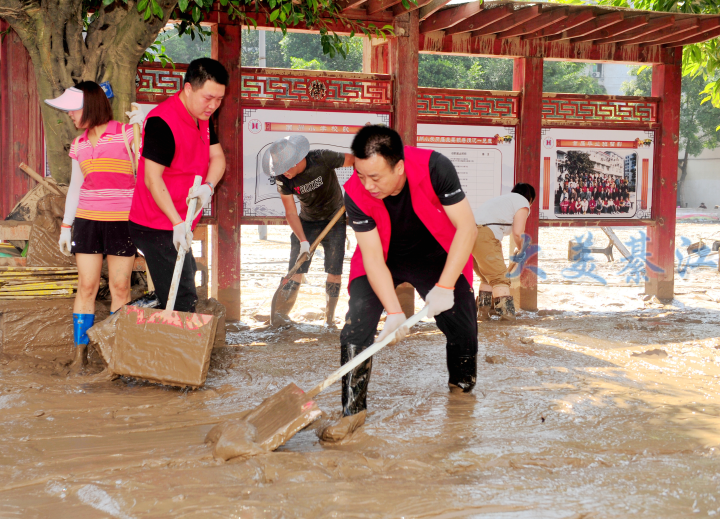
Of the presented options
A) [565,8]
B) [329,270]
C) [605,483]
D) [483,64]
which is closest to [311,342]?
[329,270]

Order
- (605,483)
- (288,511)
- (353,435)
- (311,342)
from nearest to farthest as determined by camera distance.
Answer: (288,511)
(605,483)
(353,435)
(311,342)

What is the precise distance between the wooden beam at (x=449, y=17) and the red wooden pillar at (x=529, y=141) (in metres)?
1.02

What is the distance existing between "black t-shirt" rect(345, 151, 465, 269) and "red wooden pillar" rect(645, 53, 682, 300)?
190 inches

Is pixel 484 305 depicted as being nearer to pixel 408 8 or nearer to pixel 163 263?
pixel 408 8

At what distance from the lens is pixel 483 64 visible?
27.3 metres

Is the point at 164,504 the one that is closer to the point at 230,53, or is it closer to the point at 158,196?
the point at 158,196

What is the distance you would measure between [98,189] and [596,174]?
17.0 ft

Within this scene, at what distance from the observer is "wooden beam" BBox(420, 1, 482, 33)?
229 inches

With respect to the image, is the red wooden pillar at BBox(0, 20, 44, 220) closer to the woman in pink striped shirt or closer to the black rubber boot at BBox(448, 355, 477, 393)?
the woman in pink striped shirt

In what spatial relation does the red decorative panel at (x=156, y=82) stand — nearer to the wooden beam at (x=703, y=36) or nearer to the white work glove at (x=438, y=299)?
the white work glove at (x=438, y=299)

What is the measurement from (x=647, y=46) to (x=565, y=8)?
165 cm

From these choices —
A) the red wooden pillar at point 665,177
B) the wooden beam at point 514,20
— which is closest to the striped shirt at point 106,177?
the wooden beam at point 514,20

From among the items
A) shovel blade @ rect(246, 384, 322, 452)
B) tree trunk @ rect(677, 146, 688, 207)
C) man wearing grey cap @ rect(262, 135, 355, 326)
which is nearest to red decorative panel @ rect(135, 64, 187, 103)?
man wearing grey cap @ rect(262, 135, 355, 326)

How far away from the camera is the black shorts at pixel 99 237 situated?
153 inches
